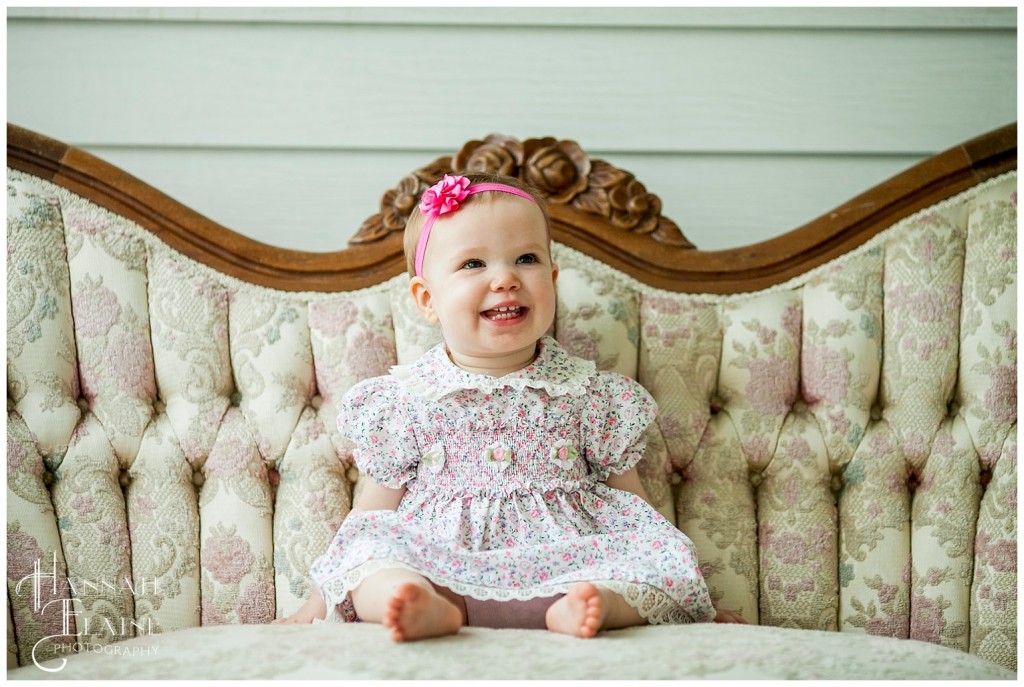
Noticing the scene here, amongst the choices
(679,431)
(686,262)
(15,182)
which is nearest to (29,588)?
(15,182)

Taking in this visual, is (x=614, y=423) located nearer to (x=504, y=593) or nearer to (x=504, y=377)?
(x=504, y=377)

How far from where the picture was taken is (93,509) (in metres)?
1.49

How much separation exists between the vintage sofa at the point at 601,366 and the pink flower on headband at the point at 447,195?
6.6 inches

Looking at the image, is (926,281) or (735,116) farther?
(735,116)

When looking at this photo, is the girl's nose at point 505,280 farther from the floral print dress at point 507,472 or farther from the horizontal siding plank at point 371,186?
the horizontal siding plank at point 371,186

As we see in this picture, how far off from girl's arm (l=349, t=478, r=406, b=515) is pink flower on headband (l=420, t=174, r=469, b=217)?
18.4 inches

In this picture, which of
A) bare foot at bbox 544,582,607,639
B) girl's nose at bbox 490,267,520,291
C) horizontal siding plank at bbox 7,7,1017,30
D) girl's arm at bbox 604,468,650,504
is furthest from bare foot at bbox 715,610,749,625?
horizontal siding plank at bbox 7,7,1017,30

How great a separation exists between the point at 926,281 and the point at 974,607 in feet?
1.85

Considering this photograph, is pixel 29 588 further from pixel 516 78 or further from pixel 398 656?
pixel 516 78

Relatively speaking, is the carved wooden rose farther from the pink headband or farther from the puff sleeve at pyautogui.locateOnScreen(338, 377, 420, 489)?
the puff sleeve at pyautogui.locateOnScreen(338, 377, 420, 489)

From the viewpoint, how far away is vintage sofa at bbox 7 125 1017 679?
1500 mm

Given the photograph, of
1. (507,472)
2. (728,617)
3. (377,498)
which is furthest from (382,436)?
(728,617)

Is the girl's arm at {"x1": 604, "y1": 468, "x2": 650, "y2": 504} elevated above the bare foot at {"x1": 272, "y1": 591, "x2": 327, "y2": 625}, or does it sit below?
above

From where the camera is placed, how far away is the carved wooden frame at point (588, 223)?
1.58 m
